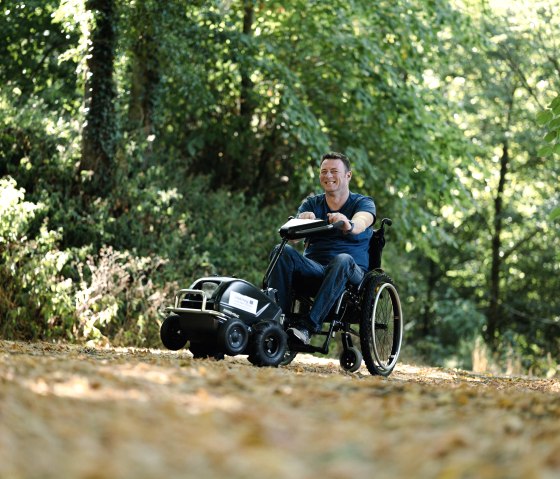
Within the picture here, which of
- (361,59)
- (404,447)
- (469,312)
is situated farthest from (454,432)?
(469,312)

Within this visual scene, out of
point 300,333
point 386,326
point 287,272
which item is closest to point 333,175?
point 287,272

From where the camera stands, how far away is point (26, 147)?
35.8ft

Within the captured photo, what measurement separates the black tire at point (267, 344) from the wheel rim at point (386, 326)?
2.71 ft

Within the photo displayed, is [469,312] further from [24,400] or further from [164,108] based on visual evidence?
[24,400]

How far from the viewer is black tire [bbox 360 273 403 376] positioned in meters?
6.73

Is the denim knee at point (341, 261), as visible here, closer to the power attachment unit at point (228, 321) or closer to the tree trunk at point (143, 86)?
the power attachment unit at point (228, 321)

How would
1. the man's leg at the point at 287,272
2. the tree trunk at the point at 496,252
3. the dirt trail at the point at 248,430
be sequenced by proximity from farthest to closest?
the tree trunk at the point at 496,252
the man's leg at the point at 287,272
the dirt trail at the point at 248,430

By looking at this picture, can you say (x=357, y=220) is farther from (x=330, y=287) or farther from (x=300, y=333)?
(x=300, y=333)

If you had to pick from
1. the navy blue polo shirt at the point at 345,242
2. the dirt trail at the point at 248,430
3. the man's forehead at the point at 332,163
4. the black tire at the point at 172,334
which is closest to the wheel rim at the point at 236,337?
the black tire at the point at 172,334

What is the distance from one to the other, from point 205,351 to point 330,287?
93 cm

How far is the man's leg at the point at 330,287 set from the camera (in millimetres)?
6414

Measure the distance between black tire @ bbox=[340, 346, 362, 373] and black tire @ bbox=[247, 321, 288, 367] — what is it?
2.79 feet

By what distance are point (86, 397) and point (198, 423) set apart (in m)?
0.60

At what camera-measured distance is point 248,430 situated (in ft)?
9.55
